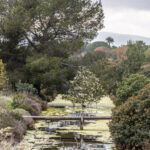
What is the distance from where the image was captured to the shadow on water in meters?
14.8

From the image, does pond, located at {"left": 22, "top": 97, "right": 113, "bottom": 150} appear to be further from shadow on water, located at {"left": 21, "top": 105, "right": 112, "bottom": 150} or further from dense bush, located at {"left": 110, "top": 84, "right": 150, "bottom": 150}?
dense bush, located at {"left": 110, "top": 84, "right": 150, "bottom": 150}

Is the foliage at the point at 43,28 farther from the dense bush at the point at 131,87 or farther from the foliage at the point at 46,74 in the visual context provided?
the dense bush at the point at 131,87

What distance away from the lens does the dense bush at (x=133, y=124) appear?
12.7 metres

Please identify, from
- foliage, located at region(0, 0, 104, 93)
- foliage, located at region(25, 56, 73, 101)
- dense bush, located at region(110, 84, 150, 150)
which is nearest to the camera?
dense bush, located at region(110, 84, 150, 150)

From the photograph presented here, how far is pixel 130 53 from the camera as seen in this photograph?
39938 millimetres

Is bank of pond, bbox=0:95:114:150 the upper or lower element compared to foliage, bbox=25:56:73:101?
lower

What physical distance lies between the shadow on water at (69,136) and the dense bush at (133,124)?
1421 millimetres

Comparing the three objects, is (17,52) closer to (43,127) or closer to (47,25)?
(47,25)

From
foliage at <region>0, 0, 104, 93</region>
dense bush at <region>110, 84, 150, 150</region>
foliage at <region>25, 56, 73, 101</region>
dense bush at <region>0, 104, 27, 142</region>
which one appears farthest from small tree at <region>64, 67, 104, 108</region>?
dense bush at <region>110, 84, 150, 150</region>

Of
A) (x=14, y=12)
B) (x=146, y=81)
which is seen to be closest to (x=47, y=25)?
(x=14, y=12)

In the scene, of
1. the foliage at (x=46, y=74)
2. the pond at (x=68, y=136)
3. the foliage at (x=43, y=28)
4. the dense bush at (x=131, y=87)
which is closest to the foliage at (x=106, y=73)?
the foliage at (x=43, y=28)

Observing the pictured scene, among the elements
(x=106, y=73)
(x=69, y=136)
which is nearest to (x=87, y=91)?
(x=106, y=73)

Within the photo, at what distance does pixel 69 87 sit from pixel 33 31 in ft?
24.3

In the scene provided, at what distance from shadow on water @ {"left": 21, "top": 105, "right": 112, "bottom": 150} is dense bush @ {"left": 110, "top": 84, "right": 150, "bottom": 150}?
1421 mm
